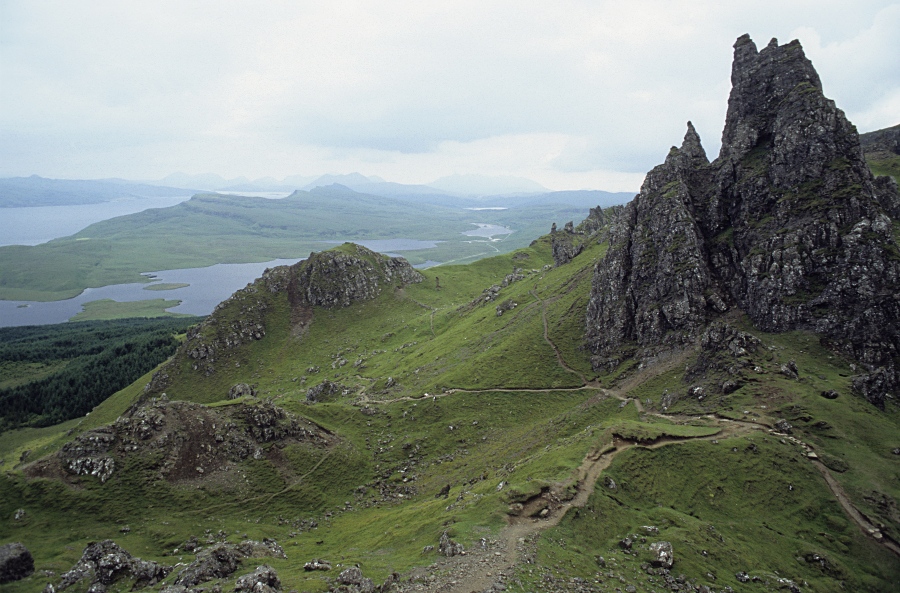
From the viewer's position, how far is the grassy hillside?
42.9m

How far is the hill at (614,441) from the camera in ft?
144

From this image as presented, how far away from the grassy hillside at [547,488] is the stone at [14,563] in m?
1.27

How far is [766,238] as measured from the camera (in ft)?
301

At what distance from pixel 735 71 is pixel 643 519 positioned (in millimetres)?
112380

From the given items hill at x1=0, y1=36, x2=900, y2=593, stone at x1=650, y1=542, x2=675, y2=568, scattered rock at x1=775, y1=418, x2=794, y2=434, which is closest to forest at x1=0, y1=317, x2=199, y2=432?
hill at x1=0, y1=36, x2=900, y2=593

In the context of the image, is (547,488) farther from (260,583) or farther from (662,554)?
(260,583)

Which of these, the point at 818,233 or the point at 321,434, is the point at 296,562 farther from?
the point at 818,233

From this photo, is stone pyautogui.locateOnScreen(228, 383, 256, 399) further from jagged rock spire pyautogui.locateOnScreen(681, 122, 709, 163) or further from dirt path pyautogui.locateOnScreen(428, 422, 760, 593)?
jagged rock spire pyautogui.locateOnScreen(681, 122, 709, 163)

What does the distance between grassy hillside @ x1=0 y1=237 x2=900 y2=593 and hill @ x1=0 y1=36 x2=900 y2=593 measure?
31cm

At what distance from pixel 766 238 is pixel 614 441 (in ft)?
197

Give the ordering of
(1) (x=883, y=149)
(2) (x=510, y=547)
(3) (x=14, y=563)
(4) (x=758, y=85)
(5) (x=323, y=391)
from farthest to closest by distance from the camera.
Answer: (1) (x=883, y=149) < (5) (x=323, y=391) < (4) (x=758, y=85) < (3) (x=14, y=563) < (2) (x=510, y=547)

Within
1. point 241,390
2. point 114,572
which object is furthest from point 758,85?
point 241,390

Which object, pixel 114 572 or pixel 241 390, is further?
pixel 241 390

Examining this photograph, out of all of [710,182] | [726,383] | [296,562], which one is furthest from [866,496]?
[710,182]
